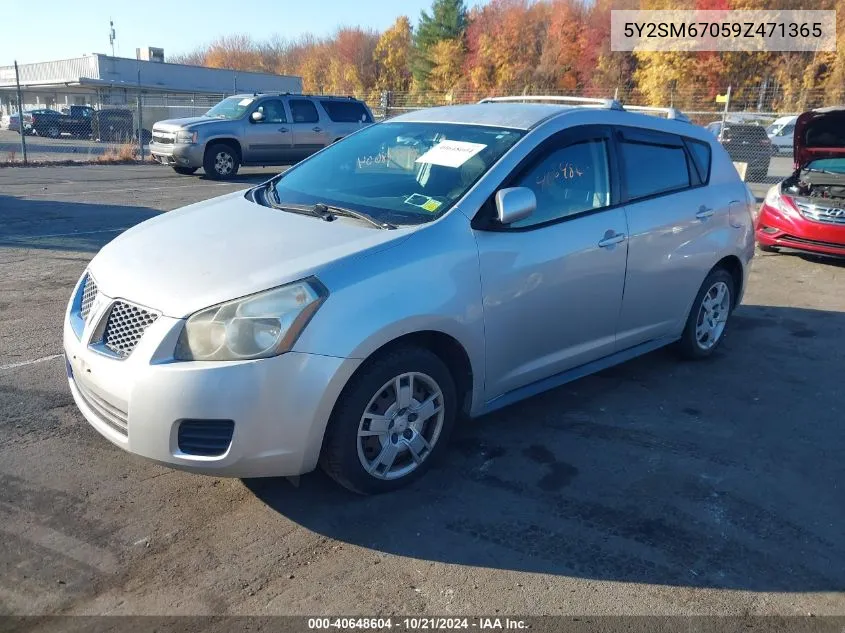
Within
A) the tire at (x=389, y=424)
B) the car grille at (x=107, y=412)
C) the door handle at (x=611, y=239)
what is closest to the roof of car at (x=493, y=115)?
the door handle at (x=611, y=239)

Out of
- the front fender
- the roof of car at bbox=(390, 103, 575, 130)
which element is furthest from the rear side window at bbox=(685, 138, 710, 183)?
the front fender

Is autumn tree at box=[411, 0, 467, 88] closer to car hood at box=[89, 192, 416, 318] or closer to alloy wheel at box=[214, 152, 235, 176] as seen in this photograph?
alloy wheel at box=[214, 152, 235, 176]

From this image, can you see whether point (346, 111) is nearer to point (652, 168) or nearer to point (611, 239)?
point (652, 168)

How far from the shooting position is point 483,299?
344 cm

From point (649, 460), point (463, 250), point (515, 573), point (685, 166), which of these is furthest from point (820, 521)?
point (685, 166)

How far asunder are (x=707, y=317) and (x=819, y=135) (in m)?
5.17

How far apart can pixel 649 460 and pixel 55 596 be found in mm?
2802

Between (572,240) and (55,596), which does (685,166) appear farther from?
(55,596)

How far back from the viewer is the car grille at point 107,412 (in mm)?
2941

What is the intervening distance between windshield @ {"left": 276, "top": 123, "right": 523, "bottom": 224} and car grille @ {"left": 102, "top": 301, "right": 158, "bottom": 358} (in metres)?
1.21

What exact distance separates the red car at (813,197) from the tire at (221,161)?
37.5 ft

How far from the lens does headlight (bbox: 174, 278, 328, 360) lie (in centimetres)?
281

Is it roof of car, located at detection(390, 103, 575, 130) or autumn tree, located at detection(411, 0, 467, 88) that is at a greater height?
autumn tree, located at detection(411, 0, 467, 88)

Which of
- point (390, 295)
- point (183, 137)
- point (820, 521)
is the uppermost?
point (183, 137)
